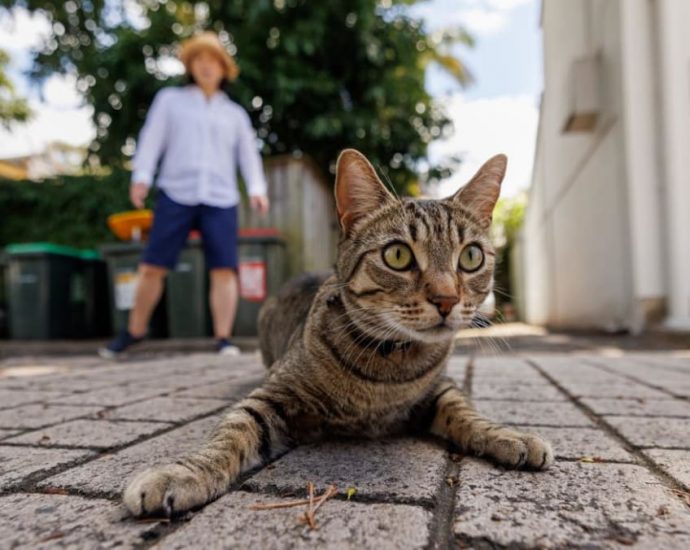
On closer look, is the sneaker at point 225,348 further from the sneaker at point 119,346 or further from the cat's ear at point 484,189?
the cat's ear at point 484,189

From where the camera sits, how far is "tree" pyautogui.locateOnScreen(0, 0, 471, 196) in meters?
7.38

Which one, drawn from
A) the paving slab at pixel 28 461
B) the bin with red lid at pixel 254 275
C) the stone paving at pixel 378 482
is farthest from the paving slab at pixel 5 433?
the bin with red lid at pixel 254 275

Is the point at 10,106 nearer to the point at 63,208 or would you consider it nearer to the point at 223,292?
the point at 63,208

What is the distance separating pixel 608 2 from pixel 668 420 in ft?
16.5

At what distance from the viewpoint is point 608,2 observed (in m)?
5.28

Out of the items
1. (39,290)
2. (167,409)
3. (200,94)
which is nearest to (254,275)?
(200,94)

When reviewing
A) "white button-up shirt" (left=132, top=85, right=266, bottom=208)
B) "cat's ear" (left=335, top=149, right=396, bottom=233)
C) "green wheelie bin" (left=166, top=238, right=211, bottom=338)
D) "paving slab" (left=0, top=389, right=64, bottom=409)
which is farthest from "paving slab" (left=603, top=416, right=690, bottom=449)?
"green wheelie bin" (left=166, top=238, right=211, bottom=338)

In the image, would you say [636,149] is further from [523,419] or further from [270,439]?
[270,439]

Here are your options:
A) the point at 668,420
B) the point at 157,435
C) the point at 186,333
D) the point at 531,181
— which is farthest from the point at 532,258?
the point at 157,435

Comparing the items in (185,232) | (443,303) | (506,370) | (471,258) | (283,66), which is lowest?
(506,370)

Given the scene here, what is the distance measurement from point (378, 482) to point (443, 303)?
500mm

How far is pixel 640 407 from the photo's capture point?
2072 mm

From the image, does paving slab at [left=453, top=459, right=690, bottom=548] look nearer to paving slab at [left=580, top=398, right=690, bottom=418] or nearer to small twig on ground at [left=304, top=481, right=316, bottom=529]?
small twig on ground at [left=304, top=481, right=316, bottom=529]

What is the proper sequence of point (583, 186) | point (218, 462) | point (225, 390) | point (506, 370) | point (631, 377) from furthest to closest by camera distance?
point (583, 186) < point (506, 370) < point (631, 377) < point (225, 390) < point (218, 462)
